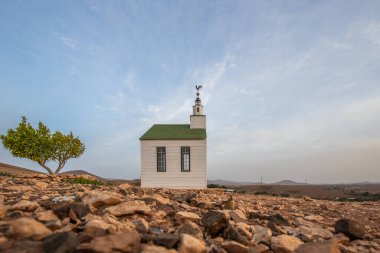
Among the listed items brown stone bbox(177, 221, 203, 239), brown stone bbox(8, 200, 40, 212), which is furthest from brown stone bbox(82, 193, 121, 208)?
brown stone bbox(177, 221, 203, 239)

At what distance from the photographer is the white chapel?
2214cm

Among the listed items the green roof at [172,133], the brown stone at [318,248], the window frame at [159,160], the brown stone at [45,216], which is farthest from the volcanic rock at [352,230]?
the window frame at [159,160]

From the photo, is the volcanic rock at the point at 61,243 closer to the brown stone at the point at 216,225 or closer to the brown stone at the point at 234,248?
the brown stone at the point at 234,248

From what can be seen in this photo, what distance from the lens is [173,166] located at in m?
22.3

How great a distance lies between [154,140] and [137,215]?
17.6m

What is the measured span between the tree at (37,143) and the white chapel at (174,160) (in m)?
11.3

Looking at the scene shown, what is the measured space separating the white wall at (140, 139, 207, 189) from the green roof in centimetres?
32

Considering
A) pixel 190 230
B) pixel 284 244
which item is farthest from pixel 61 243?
pixel 284 244

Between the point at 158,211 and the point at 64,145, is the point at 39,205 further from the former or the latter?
the point at 64,145

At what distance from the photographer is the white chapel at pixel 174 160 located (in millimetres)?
22141

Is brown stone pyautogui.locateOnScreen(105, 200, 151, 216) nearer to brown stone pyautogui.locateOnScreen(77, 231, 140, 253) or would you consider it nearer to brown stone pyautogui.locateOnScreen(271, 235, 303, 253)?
brown stone pyautogui.locateOnScreen(77, 231, 140, 253)

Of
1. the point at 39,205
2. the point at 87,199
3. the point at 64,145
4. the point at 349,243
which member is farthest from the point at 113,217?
the point at 64,145

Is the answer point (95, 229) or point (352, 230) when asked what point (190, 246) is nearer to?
point (95, 229)

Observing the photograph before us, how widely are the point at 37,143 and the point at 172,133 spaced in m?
14.4
